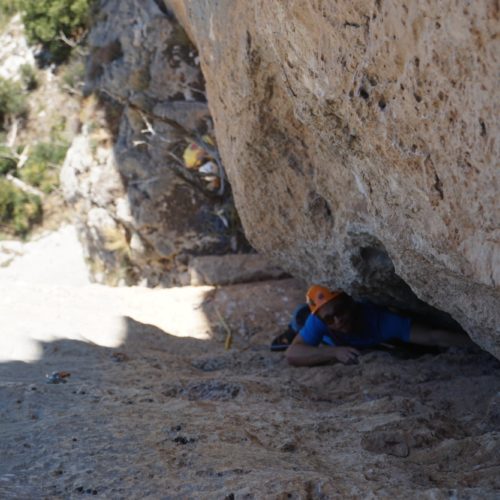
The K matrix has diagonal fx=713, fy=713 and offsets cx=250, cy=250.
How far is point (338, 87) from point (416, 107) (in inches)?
23.2

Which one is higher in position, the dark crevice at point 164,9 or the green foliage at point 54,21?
the green foliage at point 54,21

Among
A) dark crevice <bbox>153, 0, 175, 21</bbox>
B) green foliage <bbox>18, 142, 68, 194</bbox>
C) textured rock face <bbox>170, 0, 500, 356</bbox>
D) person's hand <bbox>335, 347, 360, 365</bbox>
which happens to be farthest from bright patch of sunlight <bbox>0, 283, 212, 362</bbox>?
green foliage <bbox>18, 142, 68, 194</bbox>

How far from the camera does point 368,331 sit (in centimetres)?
475

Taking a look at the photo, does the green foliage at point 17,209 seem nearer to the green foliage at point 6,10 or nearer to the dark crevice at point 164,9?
the green foliage at point 6,10

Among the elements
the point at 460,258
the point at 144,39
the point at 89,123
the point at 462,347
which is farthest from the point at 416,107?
the point at 89,123

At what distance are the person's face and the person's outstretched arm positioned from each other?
21 cm

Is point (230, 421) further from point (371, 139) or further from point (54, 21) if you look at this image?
point (54, 21)

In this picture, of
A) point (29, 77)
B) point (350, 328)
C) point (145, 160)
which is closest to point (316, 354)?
point (350, 328)

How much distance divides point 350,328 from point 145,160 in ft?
22.2

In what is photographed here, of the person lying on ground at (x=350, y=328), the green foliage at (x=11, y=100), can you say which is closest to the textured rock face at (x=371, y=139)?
the person lying on ground at (x=350, y=328)

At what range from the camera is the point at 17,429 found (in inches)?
103

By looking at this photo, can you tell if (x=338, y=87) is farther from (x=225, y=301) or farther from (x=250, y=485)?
(x=225, y=301)

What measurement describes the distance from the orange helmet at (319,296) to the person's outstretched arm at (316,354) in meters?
0.24

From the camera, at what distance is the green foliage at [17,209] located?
16719 millimetres
